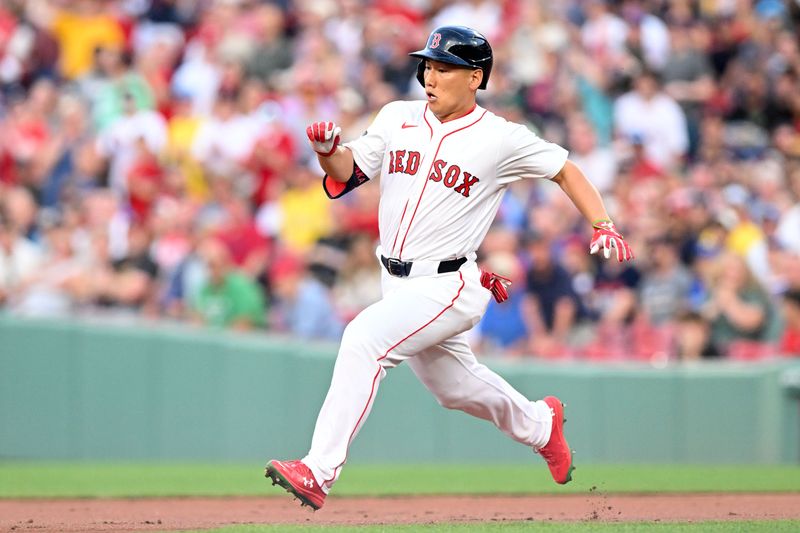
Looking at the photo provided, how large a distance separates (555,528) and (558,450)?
0.67m

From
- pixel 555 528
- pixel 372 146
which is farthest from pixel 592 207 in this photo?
pixel 555 528

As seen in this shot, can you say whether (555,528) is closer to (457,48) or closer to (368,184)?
(457,48)

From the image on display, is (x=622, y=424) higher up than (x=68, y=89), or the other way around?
(x=68, y=89)

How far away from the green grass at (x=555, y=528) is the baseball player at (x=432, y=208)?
0.21 m

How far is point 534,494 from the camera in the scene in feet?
27.2

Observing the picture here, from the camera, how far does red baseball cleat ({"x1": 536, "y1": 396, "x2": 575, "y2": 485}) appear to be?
6.61 metres

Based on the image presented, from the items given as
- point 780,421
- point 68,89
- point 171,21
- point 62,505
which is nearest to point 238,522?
point 62,505

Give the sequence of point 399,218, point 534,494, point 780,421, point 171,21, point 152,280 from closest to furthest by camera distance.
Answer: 1. point 399,218
2. point 534,494
3. point 780,421
4. point 152,280
5. point 171,21

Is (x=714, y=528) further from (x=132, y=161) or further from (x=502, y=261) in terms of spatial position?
(x=132, y=161)

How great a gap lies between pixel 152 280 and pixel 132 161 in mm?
1803

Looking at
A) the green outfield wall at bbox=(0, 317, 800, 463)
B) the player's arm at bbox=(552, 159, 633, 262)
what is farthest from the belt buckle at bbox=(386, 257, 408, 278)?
the green outfield wall at bbox=(0, 317, 800, 463)

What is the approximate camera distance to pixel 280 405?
10648 mm

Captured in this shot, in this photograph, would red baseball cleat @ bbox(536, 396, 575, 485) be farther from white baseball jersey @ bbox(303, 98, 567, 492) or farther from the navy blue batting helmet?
the navy blue batting helmet

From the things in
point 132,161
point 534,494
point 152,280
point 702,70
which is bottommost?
point 534,494
